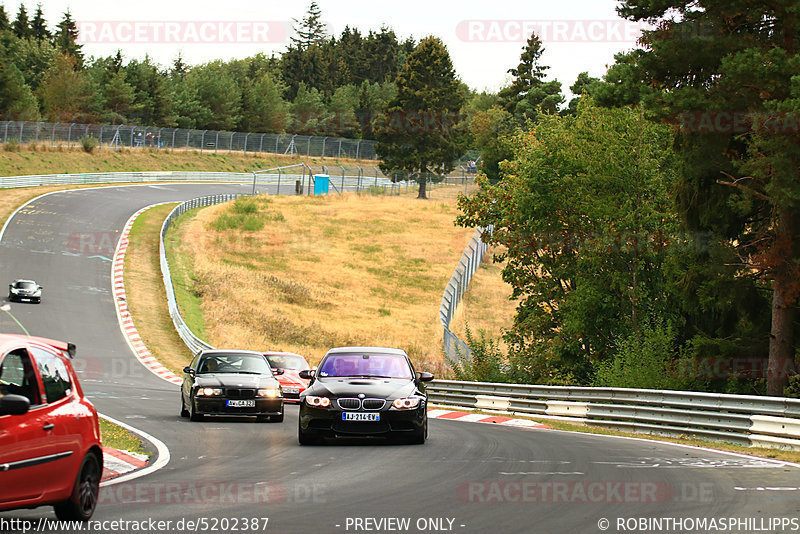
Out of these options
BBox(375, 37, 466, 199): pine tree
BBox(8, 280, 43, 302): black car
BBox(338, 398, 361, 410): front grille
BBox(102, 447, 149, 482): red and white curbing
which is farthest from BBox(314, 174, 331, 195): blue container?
BBox(102, 447, 149, 482): red and white curbing

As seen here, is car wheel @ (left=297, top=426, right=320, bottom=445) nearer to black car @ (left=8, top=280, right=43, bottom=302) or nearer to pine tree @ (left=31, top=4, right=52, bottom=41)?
black car @ (left=8, top=280, right=43, bottom=302)

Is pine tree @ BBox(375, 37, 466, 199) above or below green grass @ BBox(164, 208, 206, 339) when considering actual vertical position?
above

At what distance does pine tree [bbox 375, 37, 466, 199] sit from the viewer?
9788 cm

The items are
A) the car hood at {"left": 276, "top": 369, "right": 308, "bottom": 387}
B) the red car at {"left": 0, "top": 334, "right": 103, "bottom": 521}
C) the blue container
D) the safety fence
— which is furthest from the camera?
the blue container

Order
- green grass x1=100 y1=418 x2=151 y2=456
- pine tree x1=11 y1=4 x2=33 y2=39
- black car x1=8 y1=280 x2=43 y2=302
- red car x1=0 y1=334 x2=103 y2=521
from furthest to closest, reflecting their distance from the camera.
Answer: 1. pine tree x1=11 y1=4 x2=33 y2=39
2. black car x1=8 y1=280 x2=43 y2=302
3. green grass x1=100 y1=418 x2=151 y2=456
4. red car x1=0 y1=334 x2=103 y2=521

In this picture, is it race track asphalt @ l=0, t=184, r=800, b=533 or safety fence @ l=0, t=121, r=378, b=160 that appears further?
safety fence @ l=0, t=121, r=378, b=160

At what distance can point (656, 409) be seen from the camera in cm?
1834

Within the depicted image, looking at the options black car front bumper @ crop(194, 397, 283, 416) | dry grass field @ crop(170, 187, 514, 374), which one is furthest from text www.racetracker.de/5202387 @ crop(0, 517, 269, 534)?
dry grass field @ crop(170, 187, 514, 374)

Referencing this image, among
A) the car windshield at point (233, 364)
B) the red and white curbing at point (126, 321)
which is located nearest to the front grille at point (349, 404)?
the car windshield at point (233, 364)

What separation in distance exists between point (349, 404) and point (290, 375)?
12124 mm

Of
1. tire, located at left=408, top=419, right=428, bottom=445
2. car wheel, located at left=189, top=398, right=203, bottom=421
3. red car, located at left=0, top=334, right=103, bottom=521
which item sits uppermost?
red car, located at left=0, top=334, right=103, bottom=521

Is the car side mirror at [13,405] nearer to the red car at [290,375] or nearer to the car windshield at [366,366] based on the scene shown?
the car windshield at [366,366]

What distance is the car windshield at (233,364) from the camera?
2000cm

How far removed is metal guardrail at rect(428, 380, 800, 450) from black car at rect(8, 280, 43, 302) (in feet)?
80.5
